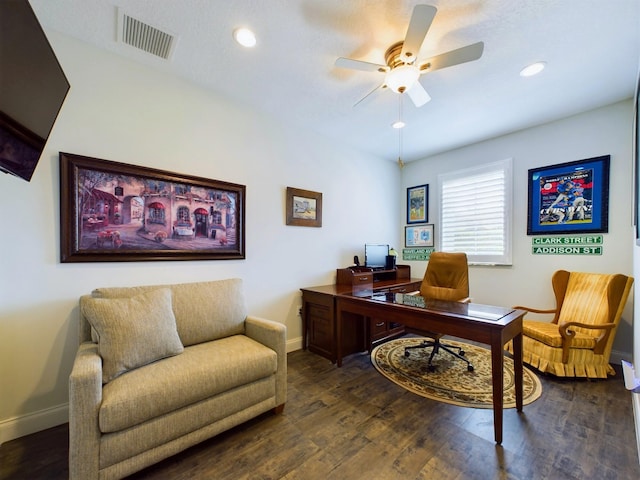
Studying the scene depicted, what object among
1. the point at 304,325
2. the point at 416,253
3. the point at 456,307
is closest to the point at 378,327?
the point at 304,325

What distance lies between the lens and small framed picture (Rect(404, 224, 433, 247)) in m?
4.20

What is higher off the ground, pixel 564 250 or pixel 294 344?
pixel 564 250

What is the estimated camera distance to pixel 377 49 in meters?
1.96

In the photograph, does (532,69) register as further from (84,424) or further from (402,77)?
(84,424)

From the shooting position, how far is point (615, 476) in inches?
54.1

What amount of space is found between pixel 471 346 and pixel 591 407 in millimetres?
1214

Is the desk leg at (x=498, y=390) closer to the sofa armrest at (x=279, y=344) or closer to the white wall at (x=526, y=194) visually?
the sofa armrest at (x=279, y=344)

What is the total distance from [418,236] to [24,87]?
14.6 ft

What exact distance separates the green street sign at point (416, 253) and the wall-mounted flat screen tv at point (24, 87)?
4395 millimetres

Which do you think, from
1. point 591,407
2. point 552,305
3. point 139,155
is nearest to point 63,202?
point 139,155

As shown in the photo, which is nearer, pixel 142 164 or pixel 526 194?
pixel 142 164

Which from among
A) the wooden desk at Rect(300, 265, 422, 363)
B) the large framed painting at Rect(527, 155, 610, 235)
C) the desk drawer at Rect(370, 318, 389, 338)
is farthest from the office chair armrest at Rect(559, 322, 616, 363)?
the desk drawer at Rect(370, 318, 389, 338)

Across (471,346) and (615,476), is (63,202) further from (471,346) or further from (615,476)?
(471,346)

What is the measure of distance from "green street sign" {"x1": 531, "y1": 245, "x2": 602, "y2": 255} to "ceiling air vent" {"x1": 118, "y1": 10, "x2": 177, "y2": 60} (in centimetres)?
428
